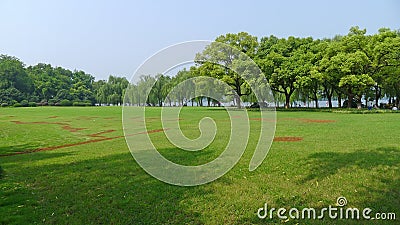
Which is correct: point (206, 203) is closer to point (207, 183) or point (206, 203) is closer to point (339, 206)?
point (207, 183)

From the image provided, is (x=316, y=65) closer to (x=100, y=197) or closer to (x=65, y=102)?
(x=100, y=197)

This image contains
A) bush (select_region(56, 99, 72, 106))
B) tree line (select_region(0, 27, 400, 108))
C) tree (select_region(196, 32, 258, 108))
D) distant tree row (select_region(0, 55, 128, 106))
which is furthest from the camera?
bush (select_region(56, 99, 72, 106))

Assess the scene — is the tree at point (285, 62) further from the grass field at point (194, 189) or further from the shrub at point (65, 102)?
the shrub at point (65, 102)

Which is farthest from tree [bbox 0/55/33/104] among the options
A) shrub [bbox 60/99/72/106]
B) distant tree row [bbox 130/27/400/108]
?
distant tree row [bbox 130/27/400/108]

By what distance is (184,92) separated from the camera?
20.4 m

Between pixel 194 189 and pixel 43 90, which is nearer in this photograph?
pixel 194 189

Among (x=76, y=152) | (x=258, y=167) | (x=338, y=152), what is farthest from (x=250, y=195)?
(x=76, y=152)

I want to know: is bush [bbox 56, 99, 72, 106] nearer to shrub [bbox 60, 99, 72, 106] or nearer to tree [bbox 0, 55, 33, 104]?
shrub [bbox 60, 99, 72, 106]

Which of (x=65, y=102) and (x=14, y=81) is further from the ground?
(x=14, y=81)

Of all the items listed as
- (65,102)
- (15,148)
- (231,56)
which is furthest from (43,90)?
(15,148)

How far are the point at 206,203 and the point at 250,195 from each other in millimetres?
1070

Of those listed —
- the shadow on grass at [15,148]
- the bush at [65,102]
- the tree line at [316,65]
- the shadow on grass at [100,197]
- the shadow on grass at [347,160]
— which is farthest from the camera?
the bush at [65,102]

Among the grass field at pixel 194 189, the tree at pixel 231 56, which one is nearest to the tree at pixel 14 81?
the tree at pixel 231 56

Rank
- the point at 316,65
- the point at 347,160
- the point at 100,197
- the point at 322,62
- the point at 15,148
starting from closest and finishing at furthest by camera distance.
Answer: the point at 100,197, the point at 347,160, the point at 15,148, the point at 322,62, the point at 316,65
